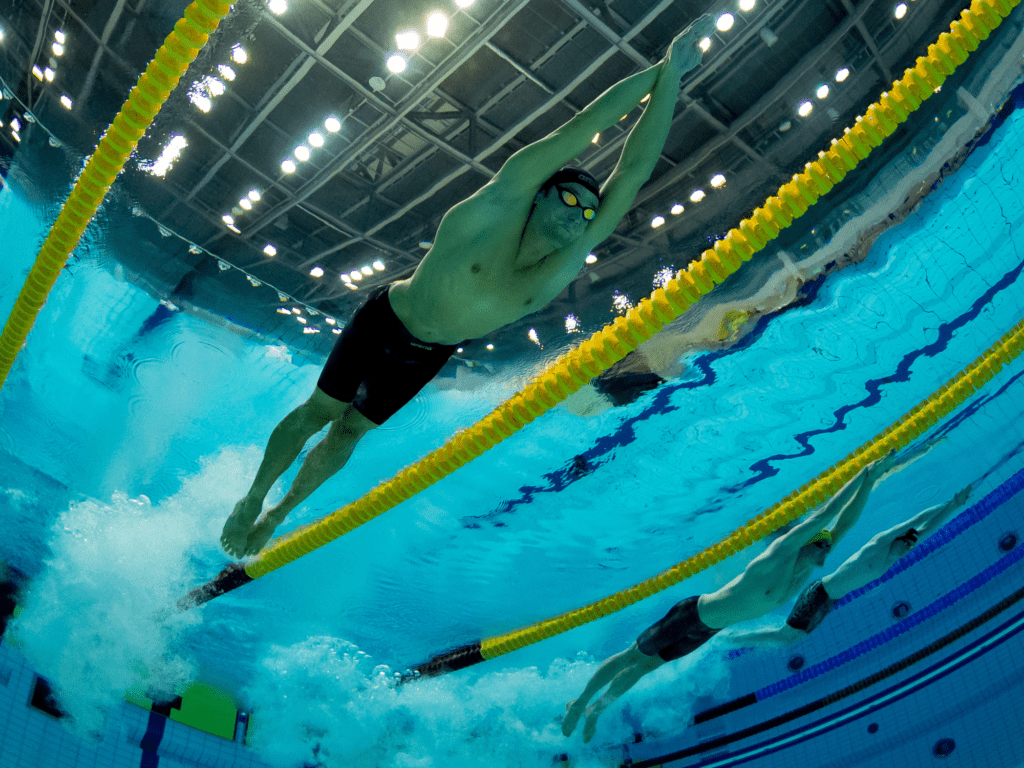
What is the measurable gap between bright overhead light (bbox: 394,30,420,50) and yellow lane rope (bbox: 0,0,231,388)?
2.70 feet

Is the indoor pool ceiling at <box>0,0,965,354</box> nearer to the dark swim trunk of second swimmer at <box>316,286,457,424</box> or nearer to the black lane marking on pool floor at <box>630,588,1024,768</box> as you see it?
the dark swim trunk of second swimmer at <box>316,286,457,424</box>

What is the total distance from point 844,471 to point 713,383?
1.28 m

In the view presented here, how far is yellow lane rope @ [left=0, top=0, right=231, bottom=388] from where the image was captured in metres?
2.38

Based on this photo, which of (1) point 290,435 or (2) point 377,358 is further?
(1) point 290,435

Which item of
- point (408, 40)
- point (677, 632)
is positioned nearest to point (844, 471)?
point (677, 632)

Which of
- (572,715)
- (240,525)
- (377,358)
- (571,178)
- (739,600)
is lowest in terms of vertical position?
(572,715)

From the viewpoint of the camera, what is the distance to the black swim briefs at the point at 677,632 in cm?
618

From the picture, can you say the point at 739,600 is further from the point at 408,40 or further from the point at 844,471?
the point at 408,40

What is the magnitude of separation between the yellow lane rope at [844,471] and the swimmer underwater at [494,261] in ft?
11.9

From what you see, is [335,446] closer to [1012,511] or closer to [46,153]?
[46,153]

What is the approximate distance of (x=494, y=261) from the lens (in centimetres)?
268

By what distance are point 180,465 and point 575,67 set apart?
18.5ft

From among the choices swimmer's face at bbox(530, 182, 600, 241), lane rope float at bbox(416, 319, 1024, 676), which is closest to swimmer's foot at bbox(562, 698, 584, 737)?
lane rope float at bbox(416, 319, 1024, 676)

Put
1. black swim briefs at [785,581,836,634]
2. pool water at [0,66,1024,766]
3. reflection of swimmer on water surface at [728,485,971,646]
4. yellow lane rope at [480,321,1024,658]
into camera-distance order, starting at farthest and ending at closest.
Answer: black swim briefs at [785,581,836,634] → reflection of swimmer on water surface at [728,485,971,646] → pool water at [0,66,1024,766] → yellow lane rope at [480,321,1024,658]
